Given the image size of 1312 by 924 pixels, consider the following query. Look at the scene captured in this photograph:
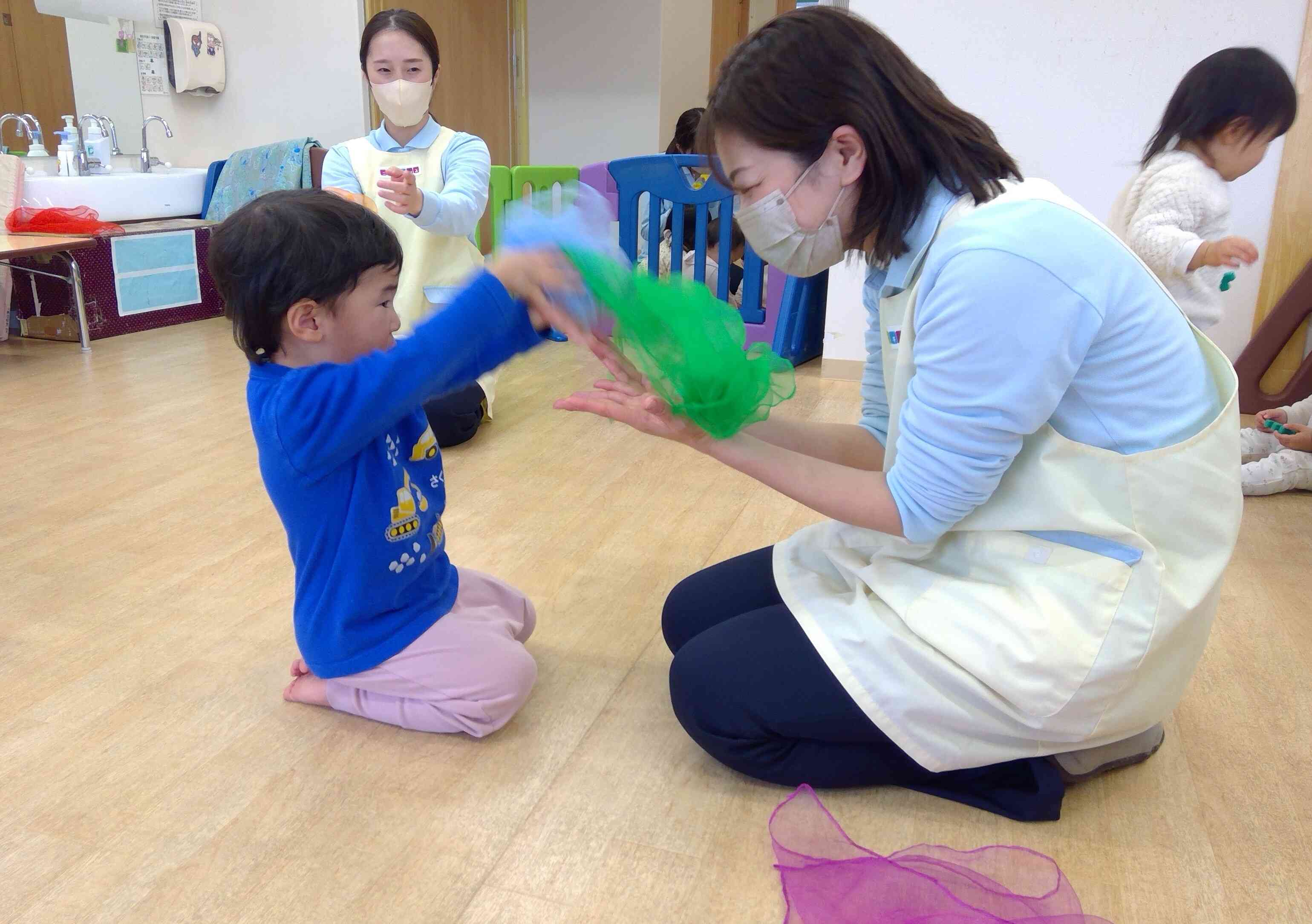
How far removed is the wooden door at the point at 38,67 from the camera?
349 cm

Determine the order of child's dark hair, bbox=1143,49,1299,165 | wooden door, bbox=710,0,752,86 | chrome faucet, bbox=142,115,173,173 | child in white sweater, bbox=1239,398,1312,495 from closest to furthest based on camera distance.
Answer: child's dark hair, bbox=1143,49,1299,165
child in white sweater, bbox=1239,398,1312,495
chrome faucet, bbox=142,115,173,173
wooden door, bbox=710,0,752,86

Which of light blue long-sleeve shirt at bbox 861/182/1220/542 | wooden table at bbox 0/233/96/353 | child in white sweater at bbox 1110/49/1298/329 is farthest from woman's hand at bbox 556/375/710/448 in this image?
wooden table at bbox 0/233/96/353

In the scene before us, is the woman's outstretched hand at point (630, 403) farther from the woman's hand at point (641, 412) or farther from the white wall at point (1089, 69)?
the white wall at point (1089, 69)

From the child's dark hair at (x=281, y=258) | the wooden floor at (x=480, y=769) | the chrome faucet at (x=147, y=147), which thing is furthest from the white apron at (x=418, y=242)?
the chrome faucet at (x=147, y=147)

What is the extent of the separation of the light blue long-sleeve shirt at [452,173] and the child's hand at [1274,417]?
6.73 feet

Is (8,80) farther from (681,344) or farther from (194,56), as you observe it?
(681,344)

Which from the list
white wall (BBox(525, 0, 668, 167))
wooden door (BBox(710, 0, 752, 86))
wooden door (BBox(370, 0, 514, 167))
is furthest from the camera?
wooden door (BBox(710, 0, 752, 86))

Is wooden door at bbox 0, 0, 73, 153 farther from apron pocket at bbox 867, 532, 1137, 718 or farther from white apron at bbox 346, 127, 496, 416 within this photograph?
apron pocket at bbox 867, 532, 1137, 718

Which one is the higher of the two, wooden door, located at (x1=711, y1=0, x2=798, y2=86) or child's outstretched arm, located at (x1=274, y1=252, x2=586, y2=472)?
wooden door, located at (x1=711, y1=0, x2=798, y2=86)

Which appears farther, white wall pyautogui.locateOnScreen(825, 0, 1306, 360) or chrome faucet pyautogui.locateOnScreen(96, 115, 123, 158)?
chrome faucet pyautogui.locateOnScreen(96, 115, 123, 158)

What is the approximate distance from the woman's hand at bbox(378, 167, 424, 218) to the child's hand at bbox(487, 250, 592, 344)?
108cm

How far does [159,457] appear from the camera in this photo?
232cm

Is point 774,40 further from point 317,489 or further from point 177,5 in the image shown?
point 177,5

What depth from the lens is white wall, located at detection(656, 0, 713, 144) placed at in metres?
5.80
